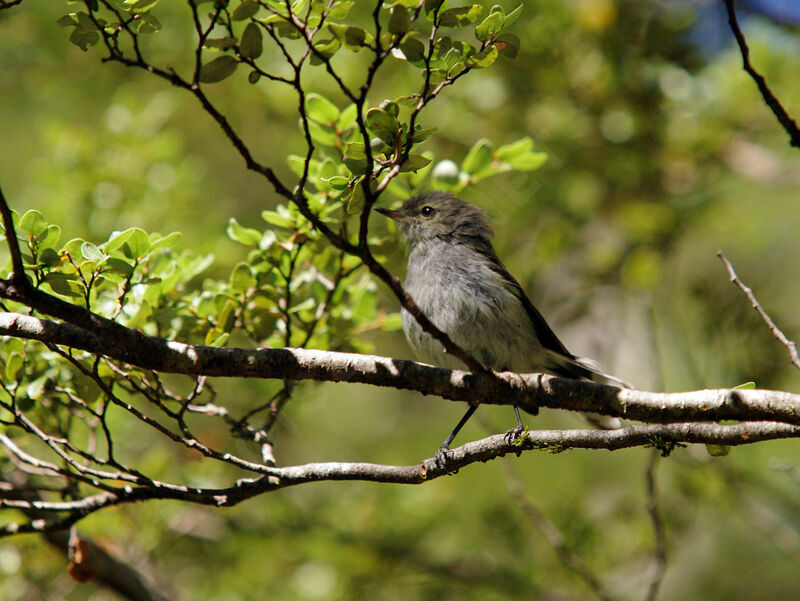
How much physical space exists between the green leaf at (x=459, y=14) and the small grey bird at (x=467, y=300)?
1548 mm

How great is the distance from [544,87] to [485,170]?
2.18 m

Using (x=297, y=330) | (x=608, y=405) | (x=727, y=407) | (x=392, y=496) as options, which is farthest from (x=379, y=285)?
(x=727, y=407)

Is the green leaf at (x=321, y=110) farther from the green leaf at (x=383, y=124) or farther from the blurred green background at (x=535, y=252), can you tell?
the blurred green background at (x=535, y=252)

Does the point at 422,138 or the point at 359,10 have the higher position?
the point at 359,10

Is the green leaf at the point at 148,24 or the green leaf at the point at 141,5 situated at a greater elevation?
the green leaf at the point at 148,24

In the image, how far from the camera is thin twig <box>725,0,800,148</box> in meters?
2.27

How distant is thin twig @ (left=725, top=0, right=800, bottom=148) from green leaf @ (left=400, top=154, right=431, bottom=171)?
3.43ft

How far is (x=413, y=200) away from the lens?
4.00 metres

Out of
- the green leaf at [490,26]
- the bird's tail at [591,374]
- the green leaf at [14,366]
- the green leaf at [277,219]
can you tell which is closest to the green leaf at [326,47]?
the green leaf at [490,26]

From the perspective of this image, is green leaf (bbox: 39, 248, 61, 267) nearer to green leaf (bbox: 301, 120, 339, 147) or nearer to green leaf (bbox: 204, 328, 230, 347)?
green leaf (bbox: 204, 328, 230, 347)

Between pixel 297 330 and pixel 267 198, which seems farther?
pixel 267 198

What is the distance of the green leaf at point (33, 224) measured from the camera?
2.27m

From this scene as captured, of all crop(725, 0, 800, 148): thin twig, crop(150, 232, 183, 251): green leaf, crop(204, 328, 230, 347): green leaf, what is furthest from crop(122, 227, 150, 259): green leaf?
crop(725, 0, 800, 148): thin twig

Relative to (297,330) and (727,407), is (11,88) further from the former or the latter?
(727,407)
